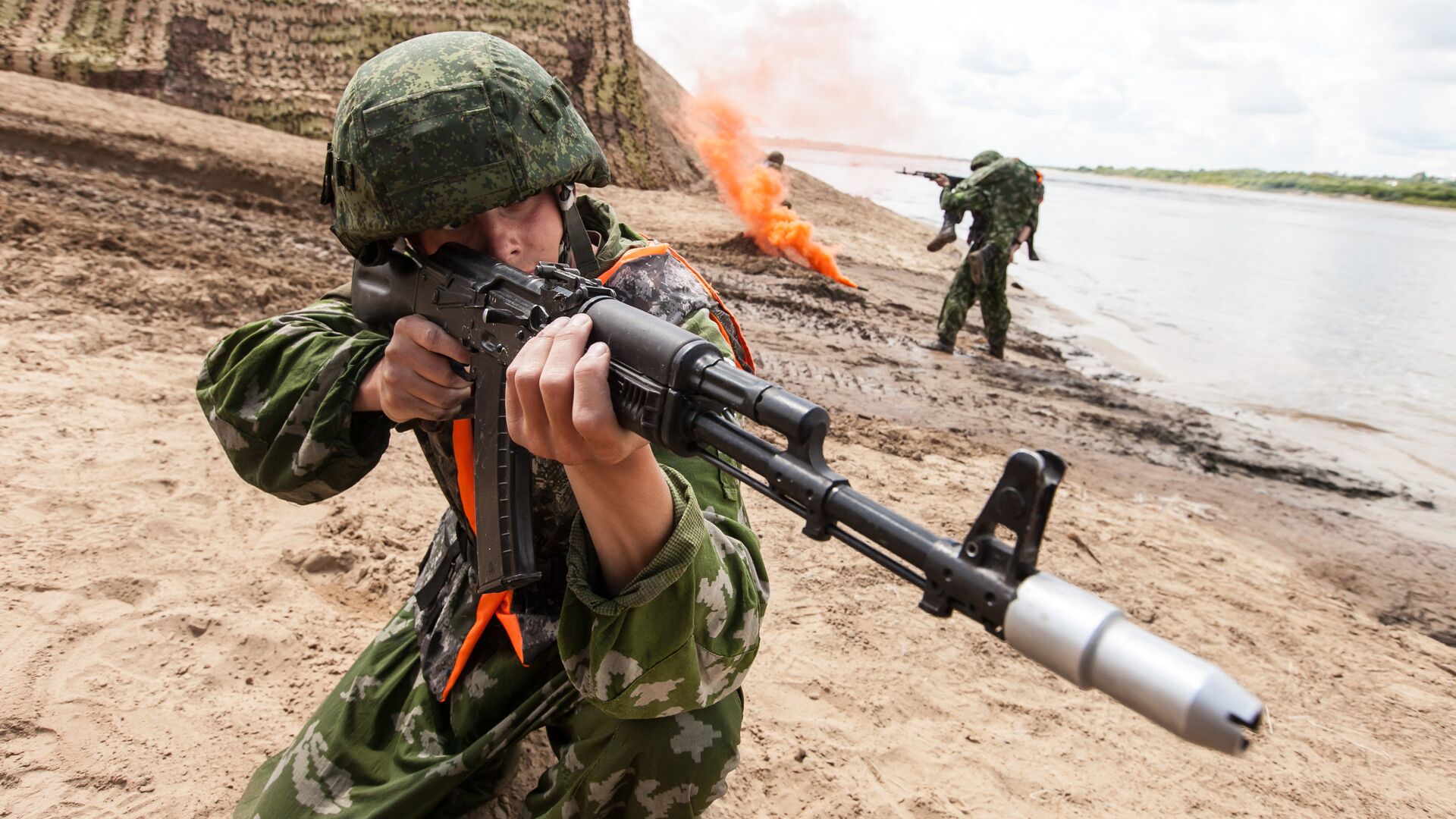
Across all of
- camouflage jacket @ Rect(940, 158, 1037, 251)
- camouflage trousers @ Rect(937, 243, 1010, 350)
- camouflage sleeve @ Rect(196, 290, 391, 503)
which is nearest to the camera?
camouflage sleeve @ Rect(196, 290, 391, 503)

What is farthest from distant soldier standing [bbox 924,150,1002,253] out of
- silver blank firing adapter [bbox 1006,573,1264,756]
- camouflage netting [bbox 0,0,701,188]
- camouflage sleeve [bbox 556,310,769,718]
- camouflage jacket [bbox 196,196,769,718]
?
silver blank firing adapter [bbox 1006,573,1264,756]

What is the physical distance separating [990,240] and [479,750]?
872cm

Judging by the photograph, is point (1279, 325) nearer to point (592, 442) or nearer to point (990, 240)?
point (990, 240)

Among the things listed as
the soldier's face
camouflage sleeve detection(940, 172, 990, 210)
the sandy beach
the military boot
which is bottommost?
the sandy beach

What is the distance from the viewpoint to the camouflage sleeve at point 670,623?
167 cm

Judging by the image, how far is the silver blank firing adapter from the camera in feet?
3.06

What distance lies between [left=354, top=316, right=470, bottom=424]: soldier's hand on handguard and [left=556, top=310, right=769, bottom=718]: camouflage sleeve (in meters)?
0.55

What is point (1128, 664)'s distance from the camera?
99cm

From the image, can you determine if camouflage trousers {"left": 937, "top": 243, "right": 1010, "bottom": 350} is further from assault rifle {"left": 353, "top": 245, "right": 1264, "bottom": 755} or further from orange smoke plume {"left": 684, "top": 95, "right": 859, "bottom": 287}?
assault rifle {"left": 353, "top": 245, "right": 1264, "bottom": 755}

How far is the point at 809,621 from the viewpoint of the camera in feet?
11.8

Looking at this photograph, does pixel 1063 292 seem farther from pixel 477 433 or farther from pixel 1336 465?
pixel 477 433

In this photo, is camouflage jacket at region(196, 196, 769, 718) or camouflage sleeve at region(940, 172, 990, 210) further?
camouflage sleeve at region(940, 172, 990, 210)

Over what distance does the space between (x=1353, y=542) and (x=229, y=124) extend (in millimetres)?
13460

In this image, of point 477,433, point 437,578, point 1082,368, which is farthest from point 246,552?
point 1082,368
